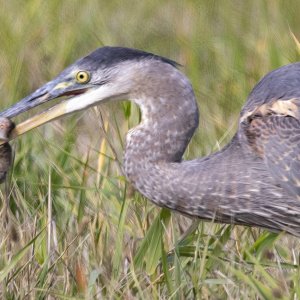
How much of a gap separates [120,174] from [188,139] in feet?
2.02

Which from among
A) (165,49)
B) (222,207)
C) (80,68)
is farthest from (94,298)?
(165,49)

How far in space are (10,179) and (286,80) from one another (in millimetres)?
1232

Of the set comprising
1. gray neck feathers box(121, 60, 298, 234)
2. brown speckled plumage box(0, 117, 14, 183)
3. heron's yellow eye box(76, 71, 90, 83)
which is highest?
heron's yellow eye box(76, 71, 90, 83)

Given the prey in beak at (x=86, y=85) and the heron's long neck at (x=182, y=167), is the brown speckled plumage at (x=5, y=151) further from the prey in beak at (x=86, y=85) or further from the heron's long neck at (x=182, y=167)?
the heron's long neck at (x=182, y=167)

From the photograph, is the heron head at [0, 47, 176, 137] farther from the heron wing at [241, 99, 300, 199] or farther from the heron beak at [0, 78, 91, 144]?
the heron wing at [241, 99, 300, 199]

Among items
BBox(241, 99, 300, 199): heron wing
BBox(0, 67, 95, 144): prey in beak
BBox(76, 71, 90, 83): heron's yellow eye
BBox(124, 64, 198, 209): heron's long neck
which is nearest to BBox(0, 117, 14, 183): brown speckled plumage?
BBox(0, 67, 95, 144): prey in beak

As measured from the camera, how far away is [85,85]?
4801mm

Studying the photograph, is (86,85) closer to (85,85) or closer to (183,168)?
(85,85)

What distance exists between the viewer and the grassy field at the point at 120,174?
4.21 metres

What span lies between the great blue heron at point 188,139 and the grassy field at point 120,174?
0.10 meters

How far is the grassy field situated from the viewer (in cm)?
421

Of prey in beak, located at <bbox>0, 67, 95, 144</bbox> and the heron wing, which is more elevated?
prey in beak, located at <bbox>0, 67, 95, 144</bbox>

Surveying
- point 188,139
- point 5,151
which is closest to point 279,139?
point 188,139

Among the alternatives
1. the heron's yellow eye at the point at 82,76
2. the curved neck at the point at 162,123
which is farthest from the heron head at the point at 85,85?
the curved neck at the point at 162,123
